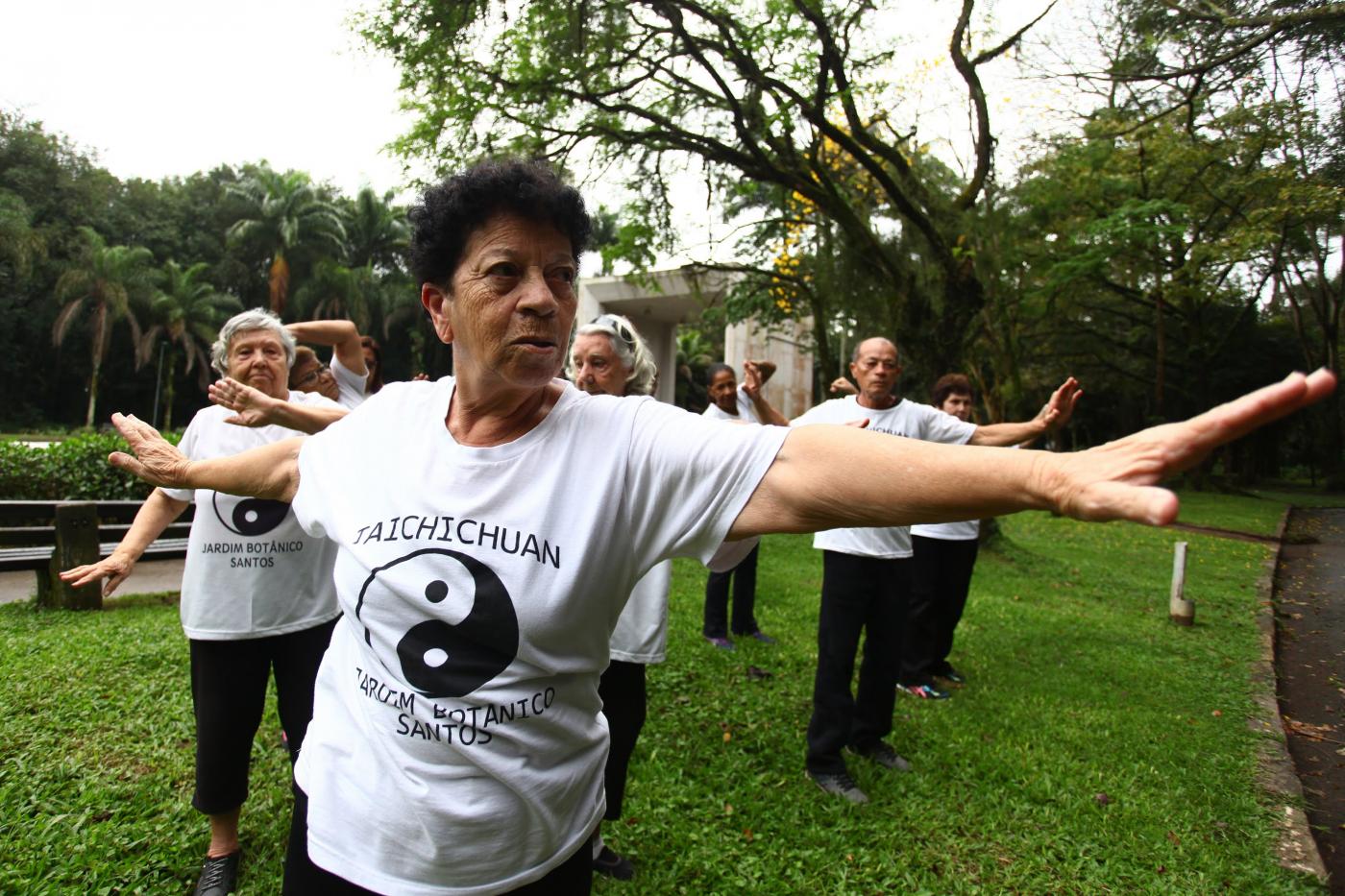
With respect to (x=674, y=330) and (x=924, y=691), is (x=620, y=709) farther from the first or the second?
(x=674, y=330)

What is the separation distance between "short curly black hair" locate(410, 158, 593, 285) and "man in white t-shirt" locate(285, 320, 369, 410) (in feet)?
8.23

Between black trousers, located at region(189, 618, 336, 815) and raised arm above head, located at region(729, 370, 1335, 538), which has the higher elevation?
raised arm above head, located at region(729, 370, 1335, 538)

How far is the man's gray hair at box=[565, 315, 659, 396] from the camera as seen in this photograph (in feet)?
10.6

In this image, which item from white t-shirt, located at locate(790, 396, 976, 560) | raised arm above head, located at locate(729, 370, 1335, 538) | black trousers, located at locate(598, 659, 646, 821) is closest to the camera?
raised arm above head, located at locate(729, 370, 1335, 538)

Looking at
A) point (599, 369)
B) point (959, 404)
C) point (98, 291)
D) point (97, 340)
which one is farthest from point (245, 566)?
point (98, 291)

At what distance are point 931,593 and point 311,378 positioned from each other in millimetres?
4125

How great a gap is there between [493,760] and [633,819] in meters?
2.44

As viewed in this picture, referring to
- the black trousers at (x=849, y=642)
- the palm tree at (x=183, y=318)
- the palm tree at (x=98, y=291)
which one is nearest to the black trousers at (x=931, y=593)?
the black trousers at (x=849, y=642)

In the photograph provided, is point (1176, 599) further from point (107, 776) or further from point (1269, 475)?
point (1269, 475)

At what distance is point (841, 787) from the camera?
13.0 ft

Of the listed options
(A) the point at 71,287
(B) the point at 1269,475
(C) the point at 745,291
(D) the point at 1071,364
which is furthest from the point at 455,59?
(B) the point at 1269,475

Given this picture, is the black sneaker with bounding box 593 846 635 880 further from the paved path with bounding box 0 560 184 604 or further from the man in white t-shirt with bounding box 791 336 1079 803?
the paved path with bounding box 0 560 184 604

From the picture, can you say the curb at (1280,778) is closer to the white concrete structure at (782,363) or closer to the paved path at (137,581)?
the paved path at (137,581)

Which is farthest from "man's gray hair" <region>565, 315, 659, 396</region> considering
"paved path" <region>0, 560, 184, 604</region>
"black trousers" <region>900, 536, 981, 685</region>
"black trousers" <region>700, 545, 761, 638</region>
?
"paved path" <region>0, 560, 184, 604</region>
